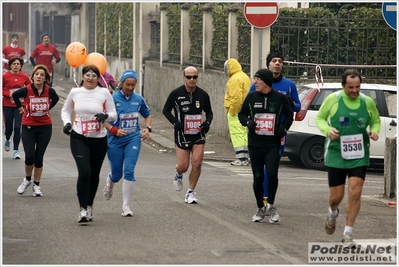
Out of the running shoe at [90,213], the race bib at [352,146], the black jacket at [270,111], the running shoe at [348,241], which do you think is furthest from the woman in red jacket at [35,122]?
the running shoe at [348,241]

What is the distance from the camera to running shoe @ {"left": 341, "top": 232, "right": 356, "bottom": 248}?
32.1ft

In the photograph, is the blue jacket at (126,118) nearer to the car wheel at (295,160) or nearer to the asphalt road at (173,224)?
the asphalt road at (173,224)

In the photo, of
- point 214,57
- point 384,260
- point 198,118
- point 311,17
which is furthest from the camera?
point 214,57

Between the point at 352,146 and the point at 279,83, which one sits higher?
the point at 279,83

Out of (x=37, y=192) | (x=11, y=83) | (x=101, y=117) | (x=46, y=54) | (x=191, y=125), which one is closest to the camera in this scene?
(x=101, y=117)

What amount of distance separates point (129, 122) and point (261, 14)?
716cm

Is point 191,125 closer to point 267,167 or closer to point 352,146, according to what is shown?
point 267,167

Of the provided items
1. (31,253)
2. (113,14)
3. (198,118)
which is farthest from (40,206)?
(113,14)

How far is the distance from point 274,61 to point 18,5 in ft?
161

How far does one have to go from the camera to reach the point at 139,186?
1476 cm

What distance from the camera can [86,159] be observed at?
11289 millimetres

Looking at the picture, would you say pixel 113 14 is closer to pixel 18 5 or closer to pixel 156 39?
pixel 156 39

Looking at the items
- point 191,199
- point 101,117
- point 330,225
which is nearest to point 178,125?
point 191,199

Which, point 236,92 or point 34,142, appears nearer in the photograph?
point 34,142
